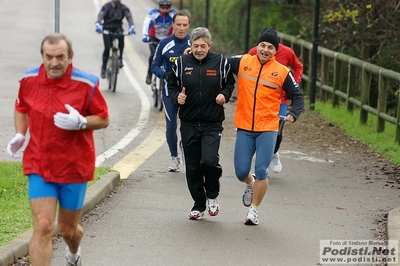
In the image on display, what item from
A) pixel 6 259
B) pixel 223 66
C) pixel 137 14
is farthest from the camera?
pixel 137 14

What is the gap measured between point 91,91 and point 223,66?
8.61 ft

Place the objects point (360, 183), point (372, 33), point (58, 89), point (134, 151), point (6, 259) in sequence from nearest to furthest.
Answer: point (58, 89) → point (6, 259) → point (360, 183) → point (134, 151) → point (372, 33)

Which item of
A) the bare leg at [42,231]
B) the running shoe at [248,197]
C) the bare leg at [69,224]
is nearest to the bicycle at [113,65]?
the running shoe at [248,197]

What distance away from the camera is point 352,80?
16938 millimetres

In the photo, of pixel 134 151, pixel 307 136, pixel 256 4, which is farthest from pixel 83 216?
pixel 256 4

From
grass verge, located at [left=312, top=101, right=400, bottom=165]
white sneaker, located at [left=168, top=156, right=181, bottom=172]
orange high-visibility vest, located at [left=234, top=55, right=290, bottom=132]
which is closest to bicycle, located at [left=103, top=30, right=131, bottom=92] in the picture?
grass verge, located at [left=312, top=101, right=400, bottom=165]

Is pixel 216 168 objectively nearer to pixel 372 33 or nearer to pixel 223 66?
pixel 223 66

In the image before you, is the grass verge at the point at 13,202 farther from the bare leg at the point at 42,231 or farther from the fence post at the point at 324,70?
the fence post at the point at 324,70

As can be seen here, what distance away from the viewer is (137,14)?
1606 inches

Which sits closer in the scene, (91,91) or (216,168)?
(91,91)

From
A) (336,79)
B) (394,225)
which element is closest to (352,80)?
(336,79)

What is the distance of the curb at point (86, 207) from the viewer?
678cm

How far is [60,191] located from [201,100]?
262 centimetres

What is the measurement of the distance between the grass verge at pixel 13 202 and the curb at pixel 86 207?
0.10 m
